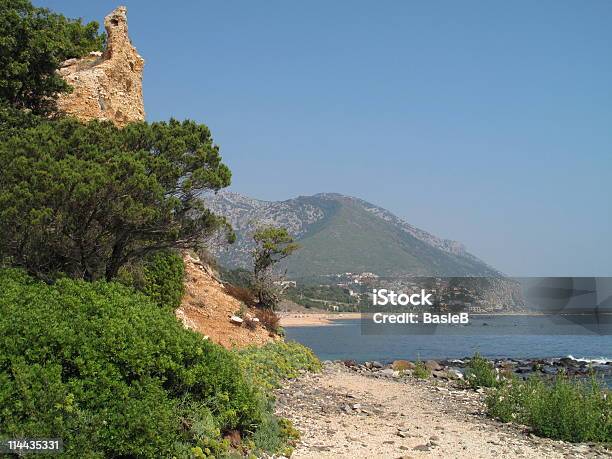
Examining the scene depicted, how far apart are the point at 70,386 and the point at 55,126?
8.46 meters

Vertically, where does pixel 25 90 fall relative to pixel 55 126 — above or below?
above

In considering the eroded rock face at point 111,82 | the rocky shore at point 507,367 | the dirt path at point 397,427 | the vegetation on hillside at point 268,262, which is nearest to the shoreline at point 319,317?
the rocky shore at point 507,367

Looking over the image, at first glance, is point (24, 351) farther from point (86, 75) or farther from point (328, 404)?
point (86, 75)

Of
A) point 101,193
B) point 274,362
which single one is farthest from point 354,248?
point 101,193

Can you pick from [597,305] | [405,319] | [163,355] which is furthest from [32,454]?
[597,305]

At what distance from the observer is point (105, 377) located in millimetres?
6422

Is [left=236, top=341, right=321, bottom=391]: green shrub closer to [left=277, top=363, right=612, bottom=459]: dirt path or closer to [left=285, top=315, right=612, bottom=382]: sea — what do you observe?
[left=277, top=363, right=612, bottom=459]: dirt path

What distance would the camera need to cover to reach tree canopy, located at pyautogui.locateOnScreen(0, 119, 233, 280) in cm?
1040

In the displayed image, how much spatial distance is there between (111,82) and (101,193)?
9.90 m

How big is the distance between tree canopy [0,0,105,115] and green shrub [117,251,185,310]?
5504mm

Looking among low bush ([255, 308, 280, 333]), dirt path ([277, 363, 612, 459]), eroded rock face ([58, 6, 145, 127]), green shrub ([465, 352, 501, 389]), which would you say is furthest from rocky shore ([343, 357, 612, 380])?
eroded rock face ([58, 6, 145, 127])

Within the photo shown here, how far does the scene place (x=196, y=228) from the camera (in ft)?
45.4

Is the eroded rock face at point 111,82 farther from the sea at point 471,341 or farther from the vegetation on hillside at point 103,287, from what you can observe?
the sea at point 471,341

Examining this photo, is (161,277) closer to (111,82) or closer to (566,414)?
(111,82)
